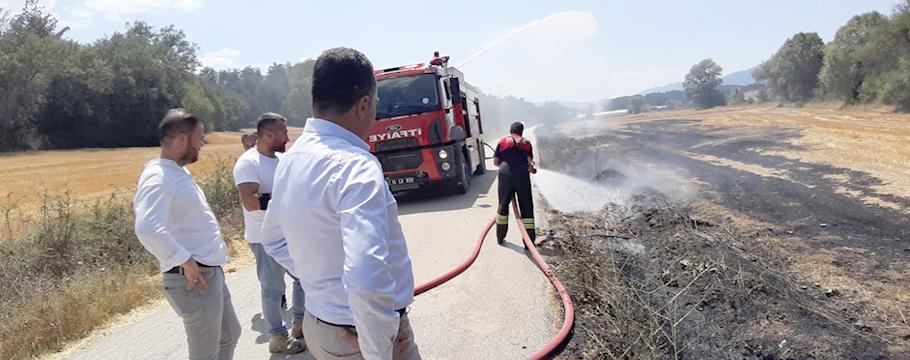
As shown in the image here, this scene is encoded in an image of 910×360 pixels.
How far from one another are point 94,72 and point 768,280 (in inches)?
2008

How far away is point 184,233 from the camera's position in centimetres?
311

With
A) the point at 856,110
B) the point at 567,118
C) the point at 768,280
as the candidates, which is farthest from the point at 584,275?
the point at 567,118

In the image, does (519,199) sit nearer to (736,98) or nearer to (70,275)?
(70,275)

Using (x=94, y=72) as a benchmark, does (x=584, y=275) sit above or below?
below

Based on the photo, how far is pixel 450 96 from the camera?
11.9 meters

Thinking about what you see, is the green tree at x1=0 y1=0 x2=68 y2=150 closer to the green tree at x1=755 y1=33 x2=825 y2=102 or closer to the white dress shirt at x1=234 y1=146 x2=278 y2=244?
the white dress shirt at x1=234 y1=146 x2=278 y2=244

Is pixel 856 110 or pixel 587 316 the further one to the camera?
pixel 856 110

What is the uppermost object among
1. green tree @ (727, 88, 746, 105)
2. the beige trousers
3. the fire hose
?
the beige trousers

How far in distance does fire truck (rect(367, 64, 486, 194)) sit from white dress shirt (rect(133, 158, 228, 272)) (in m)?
7.96

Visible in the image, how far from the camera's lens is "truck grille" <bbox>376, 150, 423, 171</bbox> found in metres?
11.3

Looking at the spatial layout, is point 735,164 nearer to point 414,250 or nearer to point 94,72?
point 414,250

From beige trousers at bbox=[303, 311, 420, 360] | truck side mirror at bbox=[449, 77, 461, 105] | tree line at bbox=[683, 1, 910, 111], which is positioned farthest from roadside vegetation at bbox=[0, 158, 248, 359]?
tree line at bbox=[683, 1, 910, 111]

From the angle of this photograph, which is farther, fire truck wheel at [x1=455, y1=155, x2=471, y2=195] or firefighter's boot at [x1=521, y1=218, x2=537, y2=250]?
fire truck wheel at [x1=455, y1=155, x2=471, y2=195]

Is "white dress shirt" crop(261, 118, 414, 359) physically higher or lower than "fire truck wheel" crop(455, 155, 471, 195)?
higher
